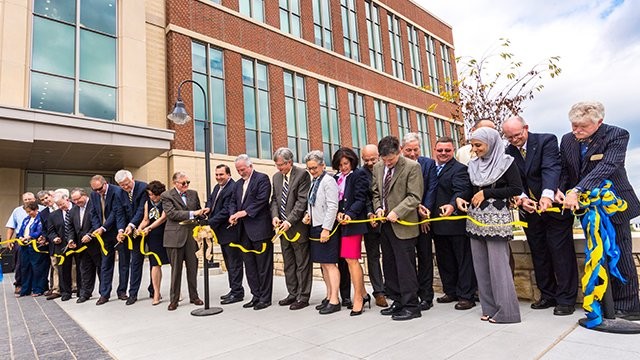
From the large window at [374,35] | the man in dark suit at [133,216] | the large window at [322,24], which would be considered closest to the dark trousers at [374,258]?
the man in dark suit at [133,216]

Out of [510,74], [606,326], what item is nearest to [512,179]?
[606,326]

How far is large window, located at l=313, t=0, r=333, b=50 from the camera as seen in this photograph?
21.2 meters

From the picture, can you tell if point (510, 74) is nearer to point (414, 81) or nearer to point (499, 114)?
point (499, 114)

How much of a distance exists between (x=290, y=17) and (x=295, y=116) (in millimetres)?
5378

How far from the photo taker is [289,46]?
19375mm

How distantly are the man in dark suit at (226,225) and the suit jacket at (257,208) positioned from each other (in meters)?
0.19

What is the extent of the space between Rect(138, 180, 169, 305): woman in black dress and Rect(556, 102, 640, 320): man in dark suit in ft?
16.7

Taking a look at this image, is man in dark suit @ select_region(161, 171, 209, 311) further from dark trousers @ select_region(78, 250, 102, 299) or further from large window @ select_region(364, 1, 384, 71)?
large window @ select_region(364, 1, 384, 71)

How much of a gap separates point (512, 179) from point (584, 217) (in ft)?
2.14

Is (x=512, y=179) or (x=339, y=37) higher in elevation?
(x=339, y=37)

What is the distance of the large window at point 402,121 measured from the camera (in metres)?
25.6

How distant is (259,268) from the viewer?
5.02 meters

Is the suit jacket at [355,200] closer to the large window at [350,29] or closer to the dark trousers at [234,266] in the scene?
the dark trousers at [234,266]

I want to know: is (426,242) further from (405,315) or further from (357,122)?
(357,122)
